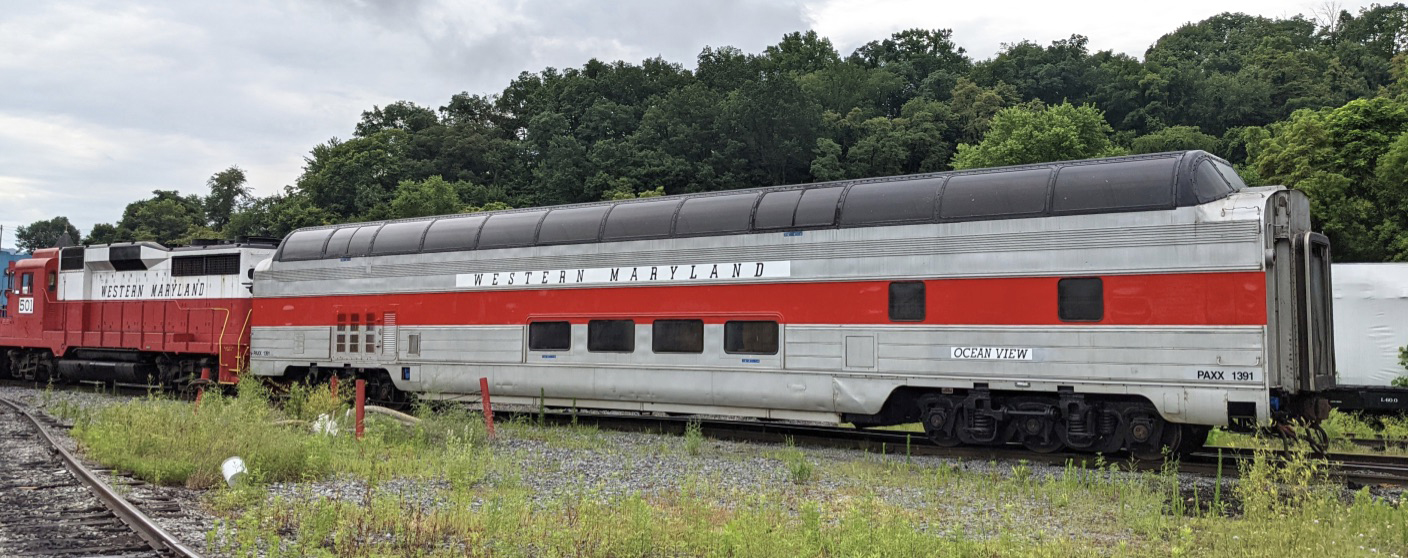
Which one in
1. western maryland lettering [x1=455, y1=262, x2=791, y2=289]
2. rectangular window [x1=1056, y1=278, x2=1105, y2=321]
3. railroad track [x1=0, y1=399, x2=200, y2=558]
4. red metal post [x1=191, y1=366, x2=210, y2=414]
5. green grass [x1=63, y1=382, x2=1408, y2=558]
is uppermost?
western maryland lettering [x1=455, y1=262, x2=791, y2=289]

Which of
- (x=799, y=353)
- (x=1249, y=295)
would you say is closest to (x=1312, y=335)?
(x=1249, y=295)

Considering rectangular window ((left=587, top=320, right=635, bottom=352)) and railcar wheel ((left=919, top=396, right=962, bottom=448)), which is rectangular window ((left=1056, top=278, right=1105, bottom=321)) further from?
rectangular window ((left=587, top=320, right=635, bottom=352))

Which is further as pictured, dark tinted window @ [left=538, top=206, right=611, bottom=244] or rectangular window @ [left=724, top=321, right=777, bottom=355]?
dark tinted window @ [left=538, top=206, right=611, bottom=244]

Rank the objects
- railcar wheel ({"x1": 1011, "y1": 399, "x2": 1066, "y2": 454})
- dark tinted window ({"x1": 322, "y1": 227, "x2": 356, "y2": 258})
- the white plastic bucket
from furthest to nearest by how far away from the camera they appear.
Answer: dark tinted window ({"x1": 322, "y1": 227, "x2": 356, "y2": 258}) < railcar wheel ({"x1": 1011, "y1": 399, "x2": 1066, "y2": 454}) < the white plastic bucket

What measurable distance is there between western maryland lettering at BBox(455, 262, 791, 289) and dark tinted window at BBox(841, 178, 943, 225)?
1.22 m

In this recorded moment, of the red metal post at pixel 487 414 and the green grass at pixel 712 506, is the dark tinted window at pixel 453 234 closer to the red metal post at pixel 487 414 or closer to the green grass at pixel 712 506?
the red metal post at pixel 487 414

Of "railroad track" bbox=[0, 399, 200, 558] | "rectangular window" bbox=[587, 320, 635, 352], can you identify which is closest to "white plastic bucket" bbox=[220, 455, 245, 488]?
"railroad track" bbox=[0, 399, 200, 558]

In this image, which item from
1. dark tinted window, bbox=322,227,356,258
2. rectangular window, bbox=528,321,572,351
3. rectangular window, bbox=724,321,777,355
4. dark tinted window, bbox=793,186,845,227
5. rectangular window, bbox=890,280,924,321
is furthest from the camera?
dark tinted window, bbox=322,227,356,258

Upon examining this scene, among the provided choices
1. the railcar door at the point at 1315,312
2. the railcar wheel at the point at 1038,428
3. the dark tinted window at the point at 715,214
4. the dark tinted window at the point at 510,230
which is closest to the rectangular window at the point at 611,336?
the dark tinted window at the point at 715,214

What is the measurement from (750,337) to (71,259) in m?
19.6

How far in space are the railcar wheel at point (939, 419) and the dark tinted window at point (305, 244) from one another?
12.4 metres

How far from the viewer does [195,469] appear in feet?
34.6

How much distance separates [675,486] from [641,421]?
20.9 ft

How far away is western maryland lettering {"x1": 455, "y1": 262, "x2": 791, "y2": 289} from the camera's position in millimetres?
13961
